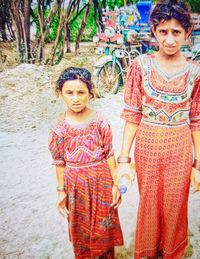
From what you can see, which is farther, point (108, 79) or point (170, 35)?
point (108, 79)

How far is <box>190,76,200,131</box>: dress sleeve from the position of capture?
1556mm

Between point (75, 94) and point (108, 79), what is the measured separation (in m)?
4.76

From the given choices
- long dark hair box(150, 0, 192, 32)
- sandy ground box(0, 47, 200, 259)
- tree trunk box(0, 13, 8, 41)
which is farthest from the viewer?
tree trunk box(0, 13, 8, 41)

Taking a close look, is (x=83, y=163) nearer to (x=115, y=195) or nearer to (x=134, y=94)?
(x=115, y=195)

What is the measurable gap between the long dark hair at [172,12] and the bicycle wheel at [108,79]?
4591mm

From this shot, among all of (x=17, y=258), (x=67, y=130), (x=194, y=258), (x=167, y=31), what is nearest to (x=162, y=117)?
(x=167, y=31)

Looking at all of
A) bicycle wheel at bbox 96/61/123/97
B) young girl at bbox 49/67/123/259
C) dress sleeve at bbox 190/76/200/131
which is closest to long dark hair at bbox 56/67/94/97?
young girl at bbox 49/67/123/259

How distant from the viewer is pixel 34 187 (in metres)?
3.38

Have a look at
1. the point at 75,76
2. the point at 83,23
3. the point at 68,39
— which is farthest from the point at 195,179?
the point at 68,39

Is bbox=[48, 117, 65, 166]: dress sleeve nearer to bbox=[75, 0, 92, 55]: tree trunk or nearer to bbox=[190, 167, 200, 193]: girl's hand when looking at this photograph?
bbox=[190, 167, 200, 193]: girl's hand

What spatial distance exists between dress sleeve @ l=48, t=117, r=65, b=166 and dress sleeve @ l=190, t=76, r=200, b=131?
800 mm

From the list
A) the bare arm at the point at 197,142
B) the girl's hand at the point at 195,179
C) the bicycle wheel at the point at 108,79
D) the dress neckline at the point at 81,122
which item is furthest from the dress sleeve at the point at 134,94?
the bicycle wheel at the point at 108,79

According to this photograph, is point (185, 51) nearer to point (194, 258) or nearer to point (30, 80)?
point (30, 80)

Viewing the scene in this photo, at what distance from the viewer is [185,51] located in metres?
6.14
